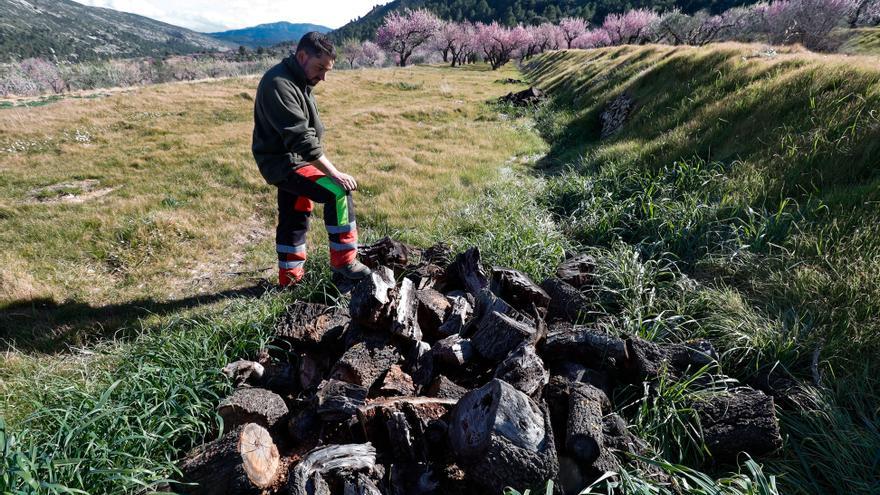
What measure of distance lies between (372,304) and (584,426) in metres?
1.55

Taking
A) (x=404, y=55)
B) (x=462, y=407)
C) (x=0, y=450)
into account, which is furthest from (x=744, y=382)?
(x=404, y=55)

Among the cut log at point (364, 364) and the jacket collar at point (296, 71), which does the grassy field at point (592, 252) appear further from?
the jacket collar at point (296, 71)

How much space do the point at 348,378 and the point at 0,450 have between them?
1.60 metres

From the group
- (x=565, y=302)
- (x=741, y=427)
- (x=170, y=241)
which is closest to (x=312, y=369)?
(x=565, y=302)

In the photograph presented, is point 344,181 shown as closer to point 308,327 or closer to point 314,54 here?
point 314,54

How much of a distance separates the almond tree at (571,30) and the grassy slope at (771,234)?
94248 millimetres

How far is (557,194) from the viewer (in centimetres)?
702

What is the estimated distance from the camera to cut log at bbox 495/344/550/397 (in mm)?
2342

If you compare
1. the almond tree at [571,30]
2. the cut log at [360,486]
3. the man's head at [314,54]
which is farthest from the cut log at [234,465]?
the almond tree at [571,30]

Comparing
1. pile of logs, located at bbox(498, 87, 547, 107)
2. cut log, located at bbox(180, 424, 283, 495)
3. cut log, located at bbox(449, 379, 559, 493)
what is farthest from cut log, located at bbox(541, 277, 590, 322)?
pile of logs, located at bbox(498, 87, 547, 107)

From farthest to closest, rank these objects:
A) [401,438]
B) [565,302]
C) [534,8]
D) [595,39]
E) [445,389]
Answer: [534,8] < [595,39] < [565,302] < [445,389] < [401,438]

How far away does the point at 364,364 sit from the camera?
8.69ft

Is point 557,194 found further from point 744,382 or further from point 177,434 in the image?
point 177,434

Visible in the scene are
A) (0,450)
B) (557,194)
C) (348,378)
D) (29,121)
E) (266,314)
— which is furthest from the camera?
(29,121)
